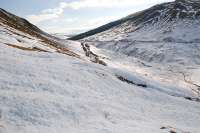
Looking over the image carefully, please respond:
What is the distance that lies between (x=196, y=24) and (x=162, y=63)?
7095 cm

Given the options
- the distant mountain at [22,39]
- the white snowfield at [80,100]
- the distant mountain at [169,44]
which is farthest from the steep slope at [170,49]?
the white snowfield at [80,100]

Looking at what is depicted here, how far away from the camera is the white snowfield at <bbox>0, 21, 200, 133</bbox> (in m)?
23.8

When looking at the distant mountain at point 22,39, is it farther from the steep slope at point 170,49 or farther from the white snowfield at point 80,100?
the steep slope at point 170,49

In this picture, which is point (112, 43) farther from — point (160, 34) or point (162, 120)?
point (162, 120)

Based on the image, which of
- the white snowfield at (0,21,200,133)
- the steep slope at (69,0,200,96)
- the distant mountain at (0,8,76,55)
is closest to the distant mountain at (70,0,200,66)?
the steep slope at (69,0,200,96)

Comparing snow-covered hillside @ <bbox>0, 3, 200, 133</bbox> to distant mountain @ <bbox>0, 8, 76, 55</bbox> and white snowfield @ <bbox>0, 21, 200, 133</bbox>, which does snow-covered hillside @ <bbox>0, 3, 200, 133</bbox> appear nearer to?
white snowfield @ <bbox>0, 21, 200, 133</bbox>

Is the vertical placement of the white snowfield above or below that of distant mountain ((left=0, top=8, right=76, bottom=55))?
below

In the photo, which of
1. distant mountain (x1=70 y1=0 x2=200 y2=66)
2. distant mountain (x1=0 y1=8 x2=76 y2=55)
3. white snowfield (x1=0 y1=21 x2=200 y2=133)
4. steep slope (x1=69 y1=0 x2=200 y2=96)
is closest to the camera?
white snowfield (x1=0 y1=21 x2=200 y2=133)

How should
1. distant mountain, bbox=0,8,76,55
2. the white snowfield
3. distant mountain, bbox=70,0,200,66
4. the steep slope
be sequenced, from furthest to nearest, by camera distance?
distant mountain, bbox=70,0,200,66
the steep slope
distant mountain, bbox=0,8,76,55
the white snowfield

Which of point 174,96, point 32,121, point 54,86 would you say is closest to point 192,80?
point 174,96

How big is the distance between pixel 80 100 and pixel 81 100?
0.13 meters

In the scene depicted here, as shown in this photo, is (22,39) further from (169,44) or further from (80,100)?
(169,44)

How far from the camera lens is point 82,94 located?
106 ft

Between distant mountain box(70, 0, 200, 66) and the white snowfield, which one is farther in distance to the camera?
distant mountain box(70, 0, 200, 66)
